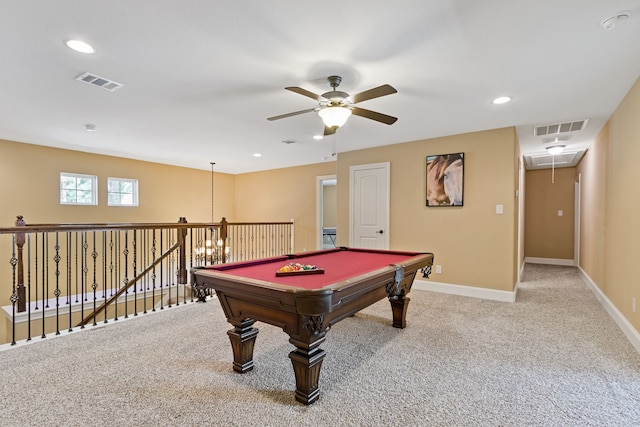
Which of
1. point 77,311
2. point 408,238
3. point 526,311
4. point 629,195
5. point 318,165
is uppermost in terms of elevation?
point 318,165

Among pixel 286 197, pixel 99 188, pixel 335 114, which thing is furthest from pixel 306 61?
pixel 99 188

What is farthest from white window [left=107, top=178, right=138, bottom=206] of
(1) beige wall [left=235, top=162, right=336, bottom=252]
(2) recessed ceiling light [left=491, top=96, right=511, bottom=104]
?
(2) recessed ceiling light [left=491, top=96, right=511, bottom=104]

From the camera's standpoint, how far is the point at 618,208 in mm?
3281

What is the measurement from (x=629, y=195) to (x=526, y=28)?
83.1 inches

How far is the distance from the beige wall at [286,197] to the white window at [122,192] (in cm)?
271

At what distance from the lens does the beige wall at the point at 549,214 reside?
23.2 feet

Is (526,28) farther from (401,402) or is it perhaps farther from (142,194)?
(142,194)

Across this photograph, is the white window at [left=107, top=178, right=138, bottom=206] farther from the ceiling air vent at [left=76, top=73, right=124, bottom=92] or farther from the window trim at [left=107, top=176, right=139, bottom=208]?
the ceiling air vent at [left=76, top=73, right=124, bottom=92]

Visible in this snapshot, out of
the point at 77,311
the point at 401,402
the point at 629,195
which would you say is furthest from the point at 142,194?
the point at 629,195

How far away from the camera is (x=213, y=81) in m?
2.82

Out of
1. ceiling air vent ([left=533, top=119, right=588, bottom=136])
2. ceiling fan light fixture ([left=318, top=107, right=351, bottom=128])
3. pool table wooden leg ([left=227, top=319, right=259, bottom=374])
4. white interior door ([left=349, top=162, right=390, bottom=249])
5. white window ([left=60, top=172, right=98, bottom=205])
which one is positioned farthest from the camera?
white window ([left=60, top=172, right=98, bottom=205])

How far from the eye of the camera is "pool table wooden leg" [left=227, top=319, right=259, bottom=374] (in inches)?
88.2

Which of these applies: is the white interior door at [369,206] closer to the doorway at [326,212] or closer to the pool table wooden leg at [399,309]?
the doorway at [326,212]

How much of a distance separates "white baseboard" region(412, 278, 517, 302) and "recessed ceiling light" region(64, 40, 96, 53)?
479 cm
